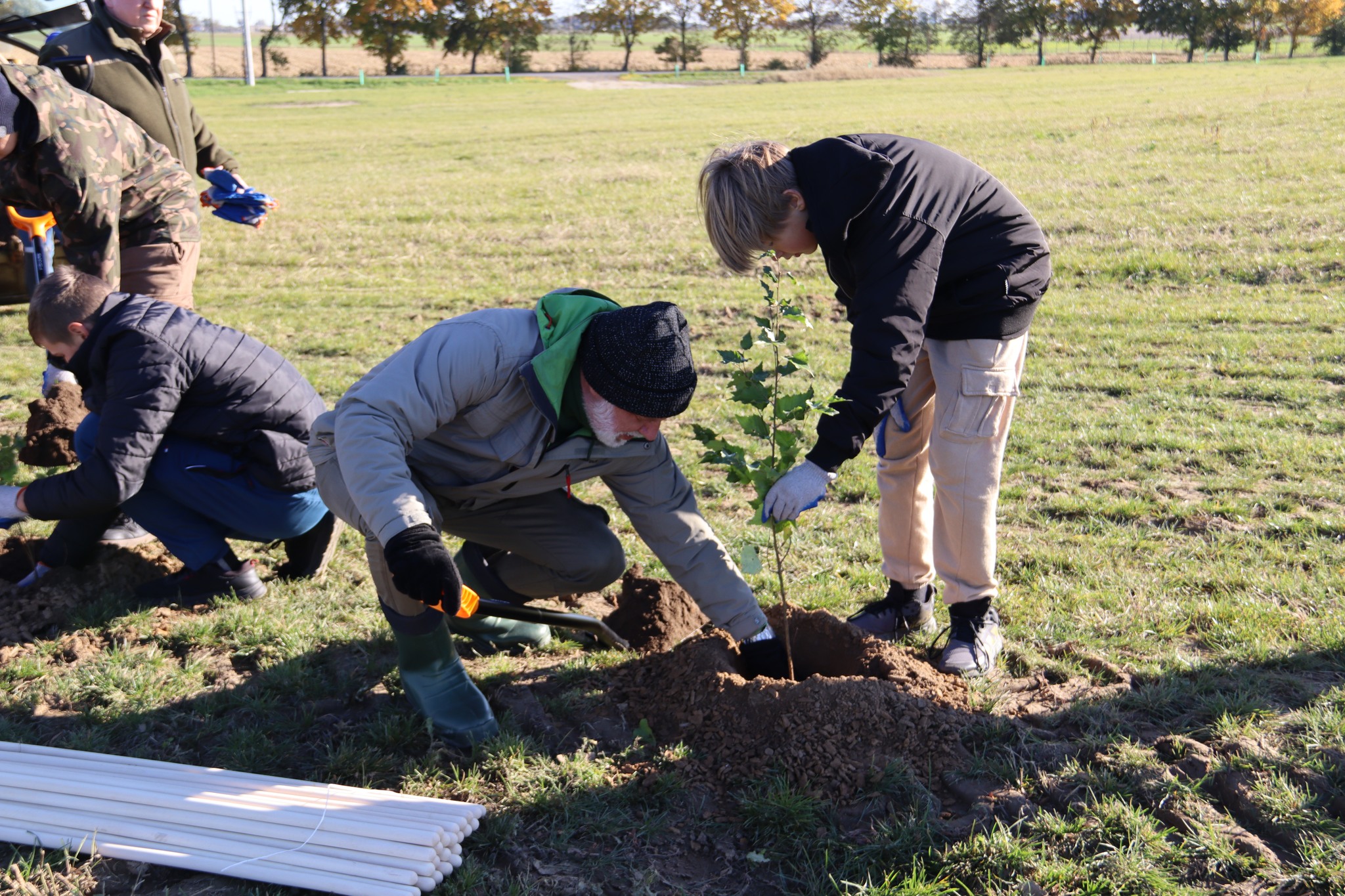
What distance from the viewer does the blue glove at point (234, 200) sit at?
5.49m

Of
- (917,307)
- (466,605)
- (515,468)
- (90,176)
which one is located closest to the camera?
(466,605)

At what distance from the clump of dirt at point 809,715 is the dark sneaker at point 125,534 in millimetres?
2249

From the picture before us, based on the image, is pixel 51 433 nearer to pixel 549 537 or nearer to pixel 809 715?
pixel 549 537

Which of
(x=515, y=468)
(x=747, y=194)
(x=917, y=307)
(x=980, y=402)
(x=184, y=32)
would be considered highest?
(x=184, y=32)

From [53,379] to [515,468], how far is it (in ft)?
12.4

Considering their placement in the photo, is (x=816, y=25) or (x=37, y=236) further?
(x=816, y=25)

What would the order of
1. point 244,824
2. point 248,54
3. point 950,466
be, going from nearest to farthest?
1. point 244,824
2. point 950,466
3. point 248,54

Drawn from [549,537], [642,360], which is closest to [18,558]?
[549,537]

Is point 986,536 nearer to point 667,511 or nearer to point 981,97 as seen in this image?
point 667,511

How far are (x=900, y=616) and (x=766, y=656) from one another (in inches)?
26.5

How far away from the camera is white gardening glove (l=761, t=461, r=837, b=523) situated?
283 centimetres

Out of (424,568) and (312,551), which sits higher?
(424,568)

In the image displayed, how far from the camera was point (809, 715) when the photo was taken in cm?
295

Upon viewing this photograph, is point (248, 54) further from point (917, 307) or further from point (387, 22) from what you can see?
point (917, 307)
